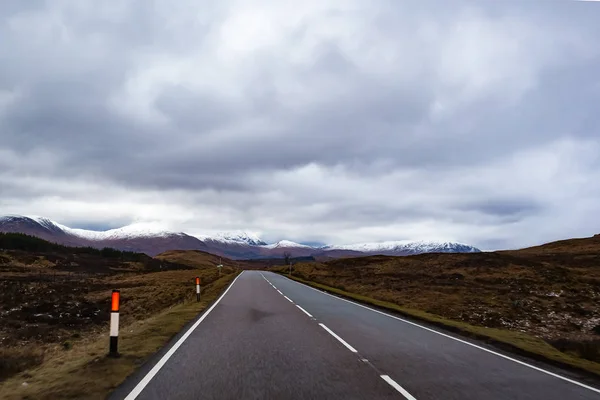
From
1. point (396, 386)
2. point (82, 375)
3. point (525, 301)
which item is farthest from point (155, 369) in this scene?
point (525, 301)

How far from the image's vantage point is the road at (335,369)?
22.8 ft

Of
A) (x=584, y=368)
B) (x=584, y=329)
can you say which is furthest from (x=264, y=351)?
(x=584, y=329)

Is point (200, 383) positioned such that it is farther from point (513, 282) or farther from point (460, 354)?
point (513, 282)

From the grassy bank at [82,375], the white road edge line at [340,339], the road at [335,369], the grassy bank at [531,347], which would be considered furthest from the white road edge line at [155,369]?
the grassy bank at [531,347]

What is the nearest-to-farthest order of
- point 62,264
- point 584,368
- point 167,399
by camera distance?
point 167,399 → point 584,368 → point 62,264

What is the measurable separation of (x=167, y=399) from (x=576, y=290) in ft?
131

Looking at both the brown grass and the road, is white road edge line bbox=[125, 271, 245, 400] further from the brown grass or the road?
the brown grass

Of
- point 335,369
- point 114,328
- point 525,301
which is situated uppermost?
point 114,328

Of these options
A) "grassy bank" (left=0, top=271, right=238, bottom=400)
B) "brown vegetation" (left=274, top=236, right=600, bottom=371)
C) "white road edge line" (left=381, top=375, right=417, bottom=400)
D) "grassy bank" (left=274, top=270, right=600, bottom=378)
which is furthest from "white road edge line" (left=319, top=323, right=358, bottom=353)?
"brown vegetation" (left=274, top=236, right=600, bottom=371)

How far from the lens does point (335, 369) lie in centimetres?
853

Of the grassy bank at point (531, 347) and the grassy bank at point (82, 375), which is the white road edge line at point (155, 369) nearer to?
the grassy bank at point (82, 375)

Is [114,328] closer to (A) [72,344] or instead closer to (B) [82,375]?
(B) [82,375]

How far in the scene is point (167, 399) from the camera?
639cm

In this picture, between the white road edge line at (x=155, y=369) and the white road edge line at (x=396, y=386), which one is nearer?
the white road edge line at (x=155, y=369)
